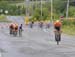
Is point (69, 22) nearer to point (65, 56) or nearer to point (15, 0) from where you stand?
point (65, 56)

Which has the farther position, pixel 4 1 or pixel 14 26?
pixel 4 1

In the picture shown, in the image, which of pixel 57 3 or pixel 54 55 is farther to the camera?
pixel 57 3

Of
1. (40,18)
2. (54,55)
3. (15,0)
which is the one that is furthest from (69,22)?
(15,0)

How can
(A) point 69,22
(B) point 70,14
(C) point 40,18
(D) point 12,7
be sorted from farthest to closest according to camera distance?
1. (D) point 12,7
2. (C) point 40,18
3. (B) point 70,14
4. (A) point 69,22

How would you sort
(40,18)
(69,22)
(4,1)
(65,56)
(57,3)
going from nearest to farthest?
1. (65,56)
2. (69,22)
3. (40,18)
4. (57,3)
5. (4,1)

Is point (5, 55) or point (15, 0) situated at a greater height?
point (5, 55)

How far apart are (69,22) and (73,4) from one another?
206ft

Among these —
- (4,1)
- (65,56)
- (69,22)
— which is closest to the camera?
(65,56)

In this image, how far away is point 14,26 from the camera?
38438mm

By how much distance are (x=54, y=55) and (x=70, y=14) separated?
77835 mm

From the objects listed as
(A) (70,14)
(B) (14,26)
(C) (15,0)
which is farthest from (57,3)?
(B) (14,26)

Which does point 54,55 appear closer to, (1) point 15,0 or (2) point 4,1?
(2) point 4,1

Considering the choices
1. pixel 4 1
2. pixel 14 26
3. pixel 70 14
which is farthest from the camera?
pixel 4 1

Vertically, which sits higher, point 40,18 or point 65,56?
point 65,56
